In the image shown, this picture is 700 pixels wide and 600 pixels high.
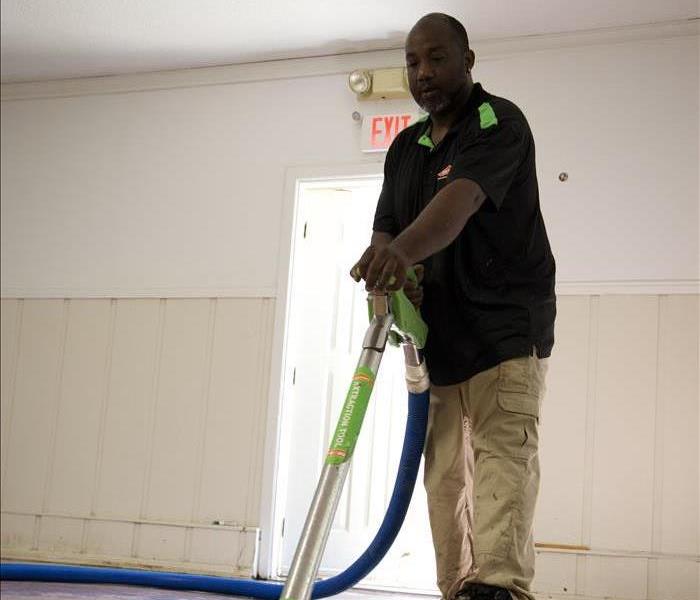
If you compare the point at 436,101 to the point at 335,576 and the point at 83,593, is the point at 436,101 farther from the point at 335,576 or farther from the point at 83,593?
the point at 83,593

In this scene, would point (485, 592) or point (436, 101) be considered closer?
point (485, 592)

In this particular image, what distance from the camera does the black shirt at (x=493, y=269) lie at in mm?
1843

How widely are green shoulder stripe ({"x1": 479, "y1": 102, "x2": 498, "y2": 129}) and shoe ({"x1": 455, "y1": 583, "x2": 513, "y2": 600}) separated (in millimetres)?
840

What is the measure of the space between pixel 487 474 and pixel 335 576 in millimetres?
628

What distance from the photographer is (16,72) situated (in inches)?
222

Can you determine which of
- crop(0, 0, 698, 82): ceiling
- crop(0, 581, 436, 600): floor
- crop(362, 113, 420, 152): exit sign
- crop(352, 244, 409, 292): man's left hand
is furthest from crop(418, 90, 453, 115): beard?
crop(362, 113, 420, 152): exit sign

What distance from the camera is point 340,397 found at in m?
4.98

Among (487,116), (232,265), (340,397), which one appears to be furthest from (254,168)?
(487,116)

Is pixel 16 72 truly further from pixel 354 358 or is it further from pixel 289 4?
pixel 354 358

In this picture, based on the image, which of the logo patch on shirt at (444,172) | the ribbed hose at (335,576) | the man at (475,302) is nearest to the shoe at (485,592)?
the man at (475,302)

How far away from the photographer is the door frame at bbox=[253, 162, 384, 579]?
4.79 metres

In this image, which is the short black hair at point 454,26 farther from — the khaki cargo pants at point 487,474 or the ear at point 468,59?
the khaki cargo pants at point 487,474

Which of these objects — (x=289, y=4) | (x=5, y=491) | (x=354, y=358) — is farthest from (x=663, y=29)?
(x=5, y=491)

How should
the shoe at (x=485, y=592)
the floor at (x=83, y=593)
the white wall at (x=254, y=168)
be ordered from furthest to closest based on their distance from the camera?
the white wall at (x=254, y=168) → the floor at (x=83, y=593) → the shoe at (x=485, y=592)
